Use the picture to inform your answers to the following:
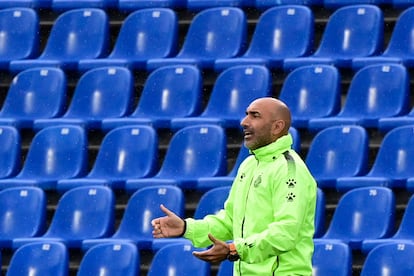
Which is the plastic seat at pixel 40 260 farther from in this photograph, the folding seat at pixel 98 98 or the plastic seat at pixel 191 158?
the folding seat at pixel 98 98

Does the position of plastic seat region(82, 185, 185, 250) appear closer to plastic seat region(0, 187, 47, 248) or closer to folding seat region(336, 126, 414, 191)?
plastic seat region(0, 187, 47, 248)

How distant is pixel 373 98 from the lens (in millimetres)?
9070

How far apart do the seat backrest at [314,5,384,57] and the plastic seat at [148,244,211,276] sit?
6.58 feet

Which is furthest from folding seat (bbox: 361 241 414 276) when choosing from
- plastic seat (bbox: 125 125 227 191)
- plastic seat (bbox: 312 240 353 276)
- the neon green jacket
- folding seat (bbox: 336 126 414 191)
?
the neon green jacket

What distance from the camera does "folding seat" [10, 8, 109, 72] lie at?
33.1 ft

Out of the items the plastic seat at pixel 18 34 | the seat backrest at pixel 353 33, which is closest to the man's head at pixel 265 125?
the seat backrest at pixel 353 33

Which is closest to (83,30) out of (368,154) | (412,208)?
(368,154)

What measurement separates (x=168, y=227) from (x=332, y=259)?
1.92m

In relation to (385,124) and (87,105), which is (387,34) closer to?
(385,124)

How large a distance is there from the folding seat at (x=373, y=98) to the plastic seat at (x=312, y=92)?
0.26 feet

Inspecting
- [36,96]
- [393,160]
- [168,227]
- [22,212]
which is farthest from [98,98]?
[168,227]

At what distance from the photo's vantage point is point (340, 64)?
9.40 metres

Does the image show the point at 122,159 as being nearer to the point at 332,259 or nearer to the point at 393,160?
the point at 393,160

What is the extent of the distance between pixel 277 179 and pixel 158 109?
3600 millimetres
